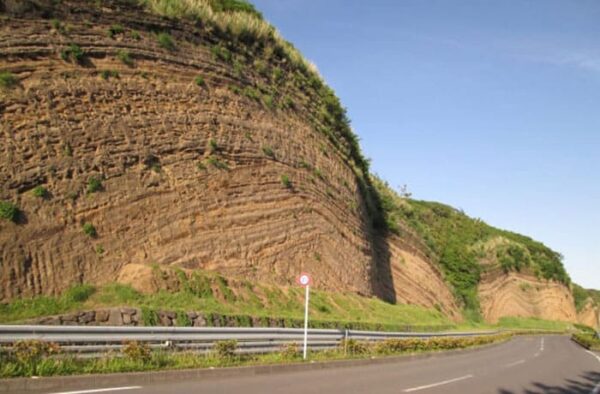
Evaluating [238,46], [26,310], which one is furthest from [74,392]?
[238,46]

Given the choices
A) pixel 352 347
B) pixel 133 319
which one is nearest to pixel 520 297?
pixel 352 347

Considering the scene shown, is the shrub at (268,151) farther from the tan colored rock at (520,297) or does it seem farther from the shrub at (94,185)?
the tan colored rock at (520,297)

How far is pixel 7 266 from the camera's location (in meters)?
16.7

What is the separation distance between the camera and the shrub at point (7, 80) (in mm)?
19188

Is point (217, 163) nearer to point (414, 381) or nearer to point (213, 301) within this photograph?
point (213, 301)

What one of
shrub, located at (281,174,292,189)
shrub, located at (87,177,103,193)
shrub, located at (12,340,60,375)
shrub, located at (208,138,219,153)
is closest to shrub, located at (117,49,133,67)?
shrub, located at (208,138,219,153)

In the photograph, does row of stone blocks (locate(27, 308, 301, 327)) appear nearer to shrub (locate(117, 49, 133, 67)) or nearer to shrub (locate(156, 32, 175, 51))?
shrub (locate(117, 49, 133, 67))

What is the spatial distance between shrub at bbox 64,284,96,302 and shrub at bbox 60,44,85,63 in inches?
316

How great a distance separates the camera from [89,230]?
19266 mm

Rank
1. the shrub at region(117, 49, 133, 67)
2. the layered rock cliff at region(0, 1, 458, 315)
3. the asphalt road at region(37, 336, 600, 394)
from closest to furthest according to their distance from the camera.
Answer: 1. the asphalt road at region(37, 336, 600, 394)
2. the layered rock cliff at region(0, 1, 458, 315)
3. the shrub at region(117, 49, 133, 67)

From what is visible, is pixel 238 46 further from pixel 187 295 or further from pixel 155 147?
pixel 187 295

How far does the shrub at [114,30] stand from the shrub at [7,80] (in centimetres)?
442

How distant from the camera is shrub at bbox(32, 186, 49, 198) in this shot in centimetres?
1841

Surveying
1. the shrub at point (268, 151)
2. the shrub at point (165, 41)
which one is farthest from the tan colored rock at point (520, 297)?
the shrub at point (165, 41)
